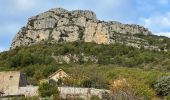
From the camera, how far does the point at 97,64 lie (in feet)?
331

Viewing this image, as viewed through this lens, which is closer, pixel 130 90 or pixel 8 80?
pixel 130 90

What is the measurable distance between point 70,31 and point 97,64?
2305 centimetres

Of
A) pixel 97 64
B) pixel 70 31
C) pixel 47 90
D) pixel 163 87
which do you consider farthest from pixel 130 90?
pixel 70 31

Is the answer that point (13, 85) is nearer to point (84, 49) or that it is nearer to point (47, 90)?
point (47, 90)

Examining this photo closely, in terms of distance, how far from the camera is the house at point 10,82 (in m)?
64.2

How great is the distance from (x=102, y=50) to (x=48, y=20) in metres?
20.7

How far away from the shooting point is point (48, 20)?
127 m

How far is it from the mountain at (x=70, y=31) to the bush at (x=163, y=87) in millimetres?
48670

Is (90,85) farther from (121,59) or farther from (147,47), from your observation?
(147,47)

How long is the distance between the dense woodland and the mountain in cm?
548

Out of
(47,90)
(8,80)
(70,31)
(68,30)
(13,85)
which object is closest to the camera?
(47,90)

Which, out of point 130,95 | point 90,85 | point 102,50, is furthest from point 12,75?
point 102,50

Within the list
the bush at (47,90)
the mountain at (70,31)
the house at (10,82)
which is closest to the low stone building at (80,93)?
the bush at (47,90)

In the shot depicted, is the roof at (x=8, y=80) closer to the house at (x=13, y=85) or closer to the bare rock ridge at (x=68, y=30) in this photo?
the house at (x=13, y=85)
